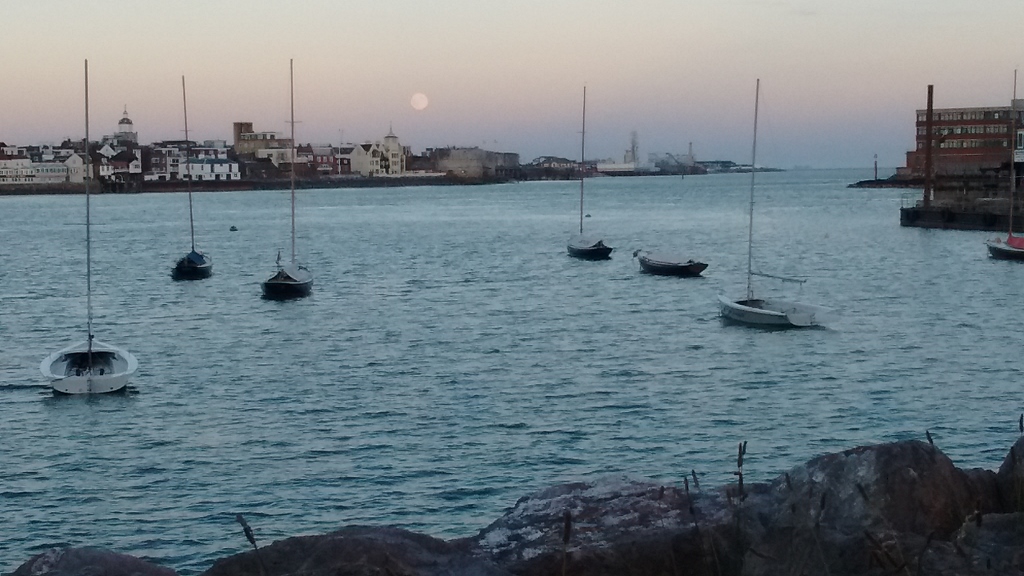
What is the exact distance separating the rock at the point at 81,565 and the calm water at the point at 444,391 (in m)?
8.43

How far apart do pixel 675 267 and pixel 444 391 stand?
83.0ft

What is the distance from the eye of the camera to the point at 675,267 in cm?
4653

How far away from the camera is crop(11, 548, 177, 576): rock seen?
4.62m

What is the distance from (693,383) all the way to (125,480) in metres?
11.5

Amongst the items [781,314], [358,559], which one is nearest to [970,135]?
[781,314]

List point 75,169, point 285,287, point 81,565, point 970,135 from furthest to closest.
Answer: point 75,169, point 970,135, point 285,287, point 81,565

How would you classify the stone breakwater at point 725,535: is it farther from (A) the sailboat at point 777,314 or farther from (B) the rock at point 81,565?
(A) the sailboat at point 777,314

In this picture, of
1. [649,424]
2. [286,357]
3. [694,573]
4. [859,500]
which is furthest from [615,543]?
[286,357]

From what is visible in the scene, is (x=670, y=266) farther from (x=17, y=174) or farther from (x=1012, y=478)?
(x=17, y=174)

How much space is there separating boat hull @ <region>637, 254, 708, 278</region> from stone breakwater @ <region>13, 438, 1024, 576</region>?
129 feet

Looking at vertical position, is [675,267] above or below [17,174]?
below

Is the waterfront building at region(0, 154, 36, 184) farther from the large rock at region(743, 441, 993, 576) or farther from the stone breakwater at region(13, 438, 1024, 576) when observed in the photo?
the large rock at region(743, 441, 993, 576)

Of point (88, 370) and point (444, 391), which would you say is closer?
point (444, 391)

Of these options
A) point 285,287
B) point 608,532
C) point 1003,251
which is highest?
point 608,532
